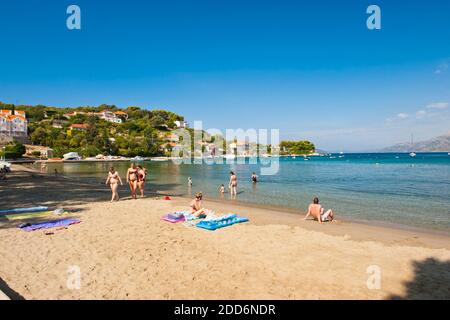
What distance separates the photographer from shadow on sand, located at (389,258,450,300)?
17.3ft

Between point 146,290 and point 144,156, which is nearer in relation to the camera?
point 146,290

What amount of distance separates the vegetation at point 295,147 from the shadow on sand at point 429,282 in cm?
17128

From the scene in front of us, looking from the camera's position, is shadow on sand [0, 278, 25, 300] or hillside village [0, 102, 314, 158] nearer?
shadow on sand [0, 278, 25, 300]

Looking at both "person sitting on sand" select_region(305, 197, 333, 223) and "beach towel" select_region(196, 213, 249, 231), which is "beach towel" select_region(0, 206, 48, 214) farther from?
"person sitting on sand" select_region(305, 197, 333, 223)

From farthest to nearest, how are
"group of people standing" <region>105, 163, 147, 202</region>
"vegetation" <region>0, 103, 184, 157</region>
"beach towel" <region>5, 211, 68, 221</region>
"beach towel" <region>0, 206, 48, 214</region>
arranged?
"vegetation" <region>0, 103, 184, 157</region> < "group of people standing" <region>105, 163, 147, 202</region> < "beach towel" <region>0, 206, 48, 214</region> < "beach towel" <region>5, 211, 68, 221</region>

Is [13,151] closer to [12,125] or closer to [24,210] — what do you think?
[12,125]

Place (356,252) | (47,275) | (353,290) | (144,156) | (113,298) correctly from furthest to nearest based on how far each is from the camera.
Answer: (144,156)
(356,252)
(47,275)
(353,290)
(113,298)

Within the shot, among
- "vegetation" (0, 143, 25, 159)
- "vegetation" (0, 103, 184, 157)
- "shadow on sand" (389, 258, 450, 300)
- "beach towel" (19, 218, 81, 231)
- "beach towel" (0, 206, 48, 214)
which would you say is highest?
"vegetation" (0, 103, 184, 157)

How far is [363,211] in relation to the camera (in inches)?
609

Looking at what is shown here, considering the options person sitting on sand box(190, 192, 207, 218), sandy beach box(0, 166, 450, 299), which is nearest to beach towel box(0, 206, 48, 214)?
sandy beach box(0, 166, 450, 299)

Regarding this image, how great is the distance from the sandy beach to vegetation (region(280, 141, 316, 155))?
6671 inches

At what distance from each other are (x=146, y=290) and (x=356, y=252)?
5.50m

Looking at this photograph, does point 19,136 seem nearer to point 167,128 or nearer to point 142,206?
point 167,128
